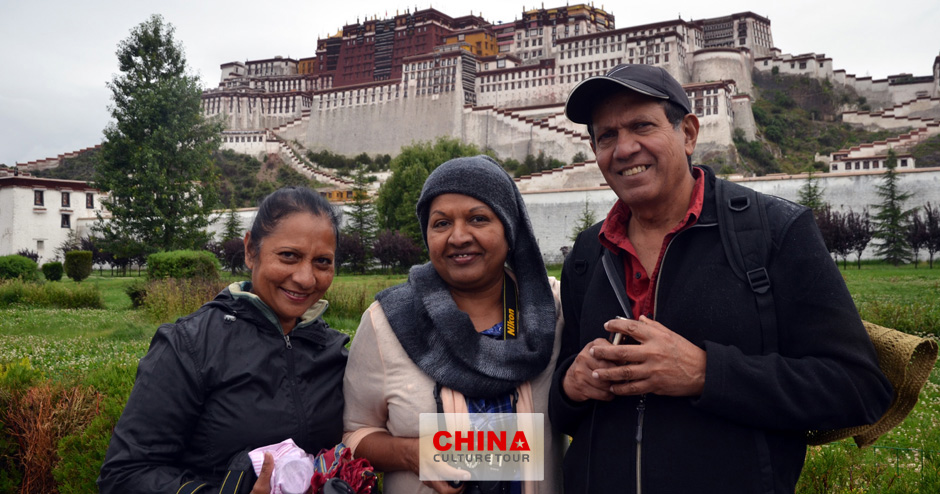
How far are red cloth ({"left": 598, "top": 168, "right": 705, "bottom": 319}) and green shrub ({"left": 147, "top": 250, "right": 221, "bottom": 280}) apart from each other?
45.5ft

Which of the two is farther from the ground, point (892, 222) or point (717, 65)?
point (717, 65)

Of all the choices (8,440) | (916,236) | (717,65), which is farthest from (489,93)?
(8,440)

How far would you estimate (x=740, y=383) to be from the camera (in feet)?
5.59

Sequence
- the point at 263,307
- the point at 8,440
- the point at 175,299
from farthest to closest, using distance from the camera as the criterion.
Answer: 1. the point at 175,299
2. the point at 8,440
3. the point at 263,307

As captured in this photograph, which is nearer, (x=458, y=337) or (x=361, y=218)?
(x=458, y=337)

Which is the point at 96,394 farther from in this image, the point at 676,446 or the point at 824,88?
the point at 824,88

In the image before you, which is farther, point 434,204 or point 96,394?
point 96,394

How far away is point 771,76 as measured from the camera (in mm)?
59562

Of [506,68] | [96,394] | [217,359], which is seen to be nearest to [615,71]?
[217,359]

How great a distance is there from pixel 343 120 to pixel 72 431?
205ft

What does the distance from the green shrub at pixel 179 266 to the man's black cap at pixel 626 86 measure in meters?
13.9

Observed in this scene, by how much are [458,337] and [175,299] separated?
10.3 meters

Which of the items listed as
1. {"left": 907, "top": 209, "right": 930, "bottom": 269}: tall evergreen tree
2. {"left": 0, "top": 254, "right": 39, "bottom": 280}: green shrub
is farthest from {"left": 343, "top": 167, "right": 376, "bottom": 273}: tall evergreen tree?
{"left": 907, "top": 209, "right": 930, "bottom": 269}: tall evergreen tree

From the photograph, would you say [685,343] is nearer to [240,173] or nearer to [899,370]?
[899,370]
